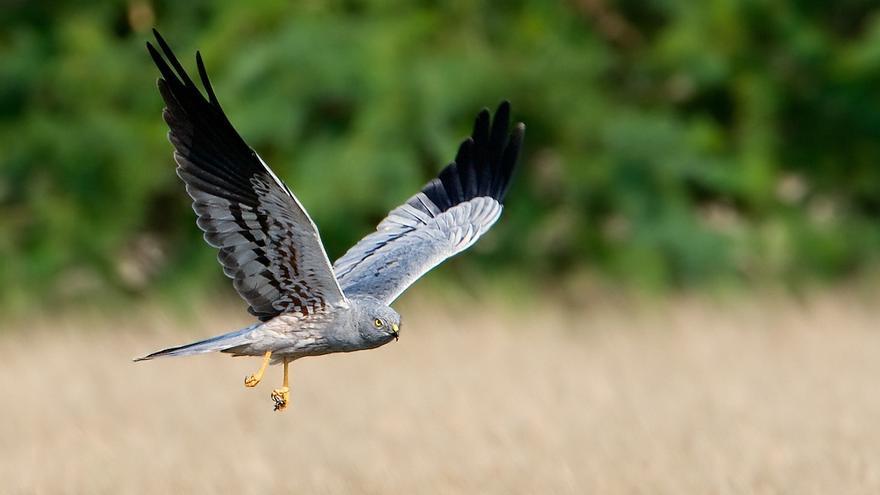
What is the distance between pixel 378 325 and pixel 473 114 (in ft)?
25.0

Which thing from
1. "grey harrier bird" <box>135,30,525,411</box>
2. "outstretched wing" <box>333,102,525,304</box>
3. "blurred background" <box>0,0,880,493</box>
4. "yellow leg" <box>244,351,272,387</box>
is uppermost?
"blurred background" <box>0,0,880,493</box>

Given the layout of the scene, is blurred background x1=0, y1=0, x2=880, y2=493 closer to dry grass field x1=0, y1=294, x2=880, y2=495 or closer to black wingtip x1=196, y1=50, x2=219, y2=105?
dry grass field x1=0, y1=294, x2=880, y2=495

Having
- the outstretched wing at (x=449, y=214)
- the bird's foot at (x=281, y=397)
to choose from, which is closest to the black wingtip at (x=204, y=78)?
the bird's foot at (x=281, y=397)

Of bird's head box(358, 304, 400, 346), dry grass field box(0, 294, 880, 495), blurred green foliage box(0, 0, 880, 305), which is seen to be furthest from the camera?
blurred green foliage box(0, 0, 880, 305)

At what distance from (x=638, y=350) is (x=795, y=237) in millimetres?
3119

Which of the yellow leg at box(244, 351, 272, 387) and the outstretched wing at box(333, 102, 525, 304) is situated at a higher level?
the outstretched wing at box(333, 102, 525, 304)

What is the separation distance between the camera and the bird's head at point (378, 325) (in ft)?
18.6

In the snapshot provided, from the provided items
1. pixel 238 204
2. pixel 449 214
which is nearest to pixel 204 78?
pixel 238 204

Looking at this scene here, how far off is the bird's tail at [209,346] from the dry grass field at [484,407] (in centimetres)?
109

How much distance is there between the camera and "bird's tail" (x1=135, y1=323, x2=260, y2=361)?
536cm

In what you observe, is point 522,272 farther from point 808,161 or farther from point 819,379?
point 819,379

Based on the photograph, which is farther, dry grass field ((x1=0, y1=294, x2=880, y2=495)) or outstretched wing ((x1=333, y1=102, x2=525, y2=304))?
dry grass field ((x1=0, y1=294, x2=880, y2=495))

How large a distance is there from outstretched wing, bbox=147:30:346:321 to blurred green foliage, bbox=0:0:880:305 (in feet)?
23.5

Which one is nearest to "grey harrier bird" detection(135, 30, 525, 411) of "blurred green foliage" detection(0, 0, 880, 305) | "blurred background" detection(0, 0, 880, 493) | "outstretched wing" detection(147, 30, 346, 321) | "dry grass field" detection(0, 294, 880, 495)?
"outstretched wing" detection(147, 30, 346, 321)
